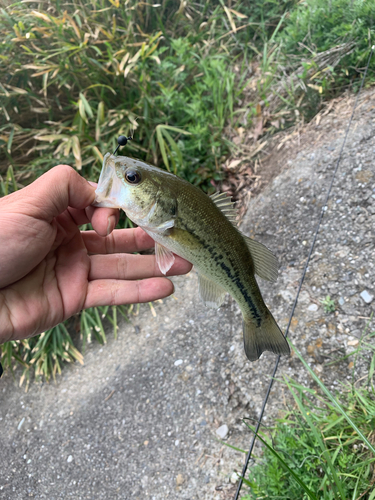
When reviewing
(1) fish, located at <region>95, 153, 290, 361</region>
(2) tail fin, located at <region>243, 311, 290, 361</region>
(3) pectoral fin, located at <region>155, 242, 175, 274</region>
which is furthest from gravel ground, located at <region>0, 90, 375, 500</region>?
(3) pectoral fin, located at <region>155, 242, 175, 274</region>

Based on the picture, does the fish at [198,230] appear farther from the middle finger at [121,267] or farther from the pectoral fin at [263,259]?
the middle finger at [121,267]

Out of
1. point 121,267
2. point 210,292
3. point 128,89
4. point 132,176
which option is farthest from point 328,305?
point 128,89

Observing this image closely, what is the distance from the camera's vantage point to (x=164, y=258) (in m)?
2.09

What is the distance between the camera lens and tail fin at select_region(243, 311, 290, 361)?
1984 millimetres

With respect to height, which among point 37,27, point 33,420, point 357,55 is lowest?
point 33,420

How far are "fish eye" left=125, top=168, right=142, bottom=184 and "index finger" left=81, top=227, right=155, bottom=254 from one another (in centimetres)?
81

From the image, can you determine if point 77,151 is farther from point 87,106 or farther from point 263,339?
point 263,339

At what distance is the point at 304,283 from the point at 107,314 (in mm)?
2667

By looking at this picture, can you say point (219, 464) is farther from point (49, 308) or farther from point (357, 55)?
point (357, 55)

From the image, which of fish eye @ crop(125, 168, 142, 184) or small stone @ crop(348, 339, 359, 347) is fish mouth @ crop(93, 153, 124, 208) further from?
small stone @ crop(348, 339, 359, 347)

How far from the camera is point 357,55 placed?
397cm

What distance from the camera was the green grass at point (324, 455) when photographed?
6.37ft

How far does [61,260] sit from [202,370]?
1982mm

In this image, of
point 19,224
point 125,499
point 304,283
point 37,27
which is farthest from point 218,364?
point 37,27
